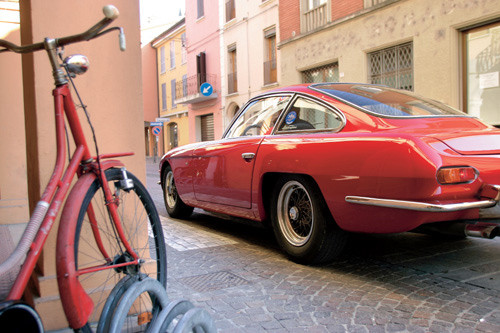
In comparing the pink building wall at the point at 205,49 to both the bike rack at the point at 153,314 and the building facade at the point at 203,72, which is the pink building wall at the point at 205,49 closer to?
the building facade at the point at 203,72

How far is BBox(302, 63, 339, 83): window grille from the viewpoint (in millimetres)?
15297

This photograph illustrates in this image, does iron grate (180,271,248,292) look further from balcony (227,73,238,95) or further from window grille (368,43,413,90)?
balcony (227,73,238,95)

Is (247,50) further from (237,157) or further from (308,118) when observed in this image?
(308,118)

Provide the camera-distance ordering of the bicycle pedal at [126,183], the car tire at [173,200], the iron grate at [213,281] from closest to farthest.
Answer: the bicycle pedal at [126,183]
the iron grate at [213,281]
the car tire at [173,200]

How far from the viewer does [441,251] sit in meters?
4.08

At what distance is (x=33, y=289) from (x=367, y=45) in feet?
41.9

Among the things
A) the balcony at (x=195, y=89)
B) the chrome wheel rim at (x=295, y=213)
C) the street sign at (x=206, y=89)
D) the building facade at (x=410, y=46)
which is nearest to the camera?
the chrome wheel rim at (x=295, y=213)

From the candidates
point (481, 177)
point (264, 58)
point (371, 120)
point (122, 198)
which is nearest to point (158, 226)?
point (122, 198)

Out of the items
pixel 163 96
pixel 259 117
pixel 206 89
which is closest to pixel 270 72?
pixel 206 89

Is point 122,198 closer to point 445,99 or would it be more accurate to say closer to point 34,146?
point 34,146

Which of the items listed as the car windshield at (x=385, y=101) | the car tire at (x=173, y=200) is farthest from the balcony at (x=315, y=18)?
the car windshield at (x=385, y=101)

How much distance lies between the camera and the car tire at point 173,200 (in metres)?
6.14

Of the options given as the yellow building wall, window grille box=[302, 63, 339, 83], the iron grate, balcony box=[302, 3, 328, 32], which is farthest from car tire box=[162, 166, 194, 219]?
the yellow building wall

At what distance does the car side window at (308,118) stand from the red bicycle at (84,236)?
72.5 inches
